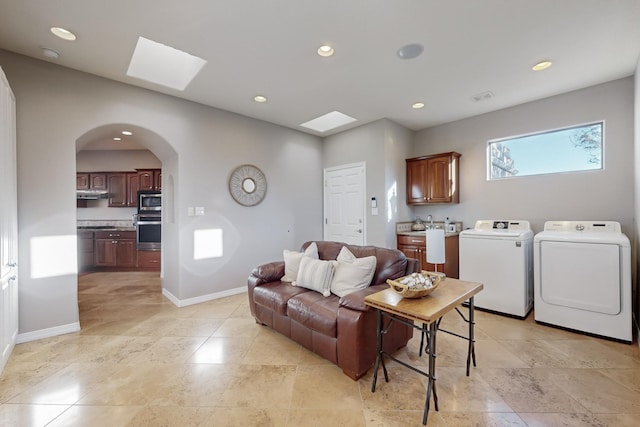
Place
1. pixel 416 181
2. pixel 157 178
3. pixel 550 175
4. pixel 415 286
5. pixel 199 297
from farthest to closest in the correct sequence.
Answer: pixel 157 178 → pixel 416 181 → pixel 199 297 → pixel 550 175 → pixel 415 286

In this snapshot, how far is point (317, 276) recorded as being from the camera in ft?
8.20

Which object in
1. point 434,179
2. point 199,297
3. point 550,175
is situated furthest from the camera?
point 434,179

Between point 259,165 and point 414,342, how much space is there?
3.34 meters

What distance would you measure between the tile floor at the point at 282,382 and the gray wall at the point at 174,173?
0.89 m

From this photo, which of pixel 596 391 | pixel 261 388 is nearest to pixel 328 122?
pixel 261 388

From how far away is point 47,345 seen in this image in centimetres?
246

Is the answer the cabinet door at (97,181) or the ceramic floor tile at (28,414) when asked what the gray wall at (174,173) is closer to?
the ceramic floor tile at (28,414)

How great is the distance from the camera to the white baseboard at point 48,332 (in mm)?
2518

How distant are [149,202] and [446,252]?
585 cm

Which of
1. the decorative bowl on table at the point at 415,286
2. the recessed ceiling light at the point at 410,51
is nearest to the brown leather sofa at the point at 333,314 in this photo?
the decorative bowl on table at the point at 415,286

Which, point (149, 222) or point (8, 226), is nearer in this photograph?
point (8, 226)

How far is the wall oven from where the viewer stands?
553cm

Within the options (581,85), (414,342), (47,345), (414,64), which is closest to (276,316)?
(414,342)

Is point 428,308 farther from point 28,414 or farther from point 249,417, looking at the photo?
point 28,414
